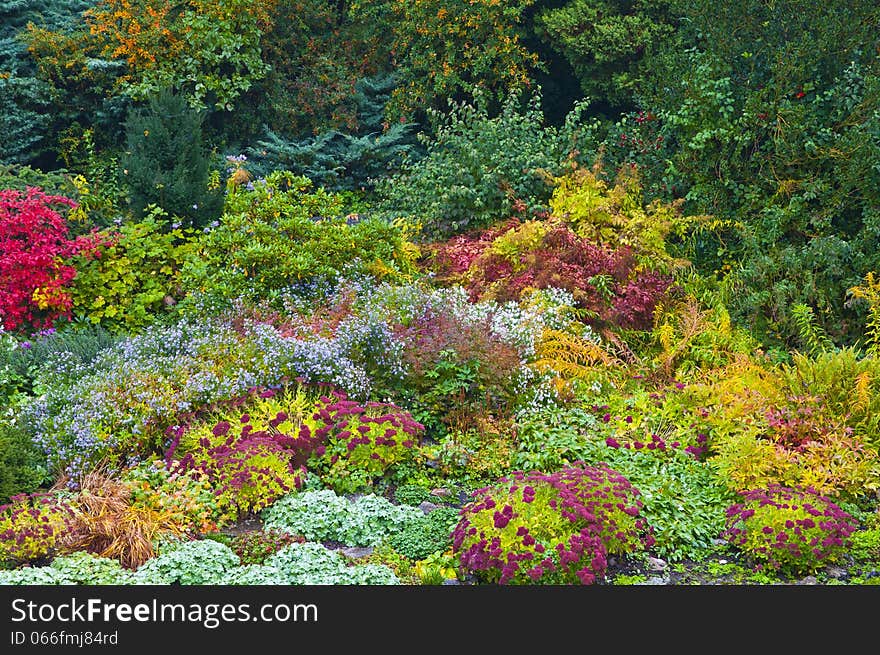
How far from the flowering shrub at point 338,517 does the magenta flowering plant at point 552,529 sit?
425 mm

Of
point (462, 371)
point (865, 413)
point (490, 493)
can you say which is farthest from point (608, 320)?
point (490, 493)

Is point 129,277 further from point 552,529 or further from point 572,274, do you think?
point 552,529

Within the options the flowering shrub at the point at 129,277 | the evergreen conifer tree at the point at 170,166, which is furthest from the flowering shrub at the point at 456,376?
the evergreen conifer tree at the point at 170,166

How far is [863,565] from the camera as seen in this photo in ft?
17.6

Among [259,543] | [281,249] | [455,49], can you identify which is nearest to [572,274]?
[281,249]

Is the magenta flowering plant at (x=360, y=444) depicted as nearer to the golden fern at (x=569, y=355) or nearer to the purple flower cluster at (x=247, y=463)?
the purple flower cluster at (x=247, y=463)

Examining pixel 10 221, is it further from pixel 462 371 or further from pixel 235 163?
pixel 462 371

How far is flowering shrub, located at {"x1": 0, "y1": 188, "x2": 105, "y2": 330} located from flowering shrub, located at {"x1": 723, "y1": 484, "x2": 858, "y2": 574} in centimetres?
617

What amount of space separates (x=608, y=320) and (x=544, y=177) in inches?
85.5

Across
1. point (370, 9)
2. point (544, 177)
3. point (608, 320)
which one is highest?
point (370, 9)

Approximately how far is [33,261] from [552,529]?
18.4ft

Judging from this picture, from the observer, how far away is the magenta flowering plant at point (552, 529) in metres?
4.85

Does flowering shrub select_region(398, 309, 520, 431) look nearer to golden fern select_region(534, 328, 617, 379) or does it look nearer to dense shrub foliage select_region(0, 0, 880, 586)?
dense shrub foliage select_region(0, 0, 880, 586)

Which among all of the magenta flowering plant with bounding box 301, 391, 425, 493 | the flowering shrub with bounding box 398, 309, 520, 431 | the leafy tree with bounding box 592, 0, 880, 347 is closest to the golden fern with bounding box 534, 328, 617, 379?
the flowering shrub with bounding box 398, 309, 520, 431
